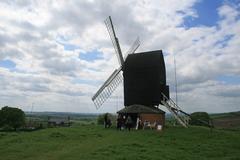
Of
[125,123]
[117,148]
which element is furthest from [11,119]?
[117,148]

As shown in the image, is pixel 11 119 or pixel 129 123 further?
pixel 11 119

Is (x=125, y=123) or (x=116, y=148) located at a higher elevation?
(x=125, y=123)

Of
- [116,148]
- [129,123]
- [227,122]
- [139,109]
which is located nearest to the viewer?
[116,148]

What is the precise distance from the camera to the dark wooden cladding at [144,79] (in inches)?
1576

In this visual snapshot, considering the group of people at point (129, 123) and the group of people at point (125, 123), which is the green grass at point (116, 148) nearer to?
the group of people at point (125, 123)

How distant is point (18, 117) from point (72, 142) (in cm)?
3944

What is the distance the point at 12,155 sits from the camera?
19.0 metres

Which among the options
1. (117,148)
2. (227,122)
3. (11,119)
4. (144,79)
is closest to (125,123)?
(144,79)

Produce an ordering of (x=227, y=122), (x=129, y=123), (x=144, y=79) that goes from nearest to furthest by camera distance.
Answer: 1. (x=129, y=123)
2. (x=144, y=79)
3. (x=227, y=122)

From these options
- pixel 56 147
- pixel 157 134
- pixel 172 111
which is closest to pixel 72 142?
pixel 56 147

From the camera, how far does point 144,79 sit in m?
40.4

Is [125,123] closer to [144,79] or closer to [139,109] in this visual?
[139,109]

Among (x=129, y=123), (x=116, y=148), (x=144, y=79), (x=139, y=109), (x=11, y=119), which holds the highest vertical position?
(x=144, y=79)

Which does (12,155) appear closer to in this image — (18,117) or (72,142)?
(72,142)
